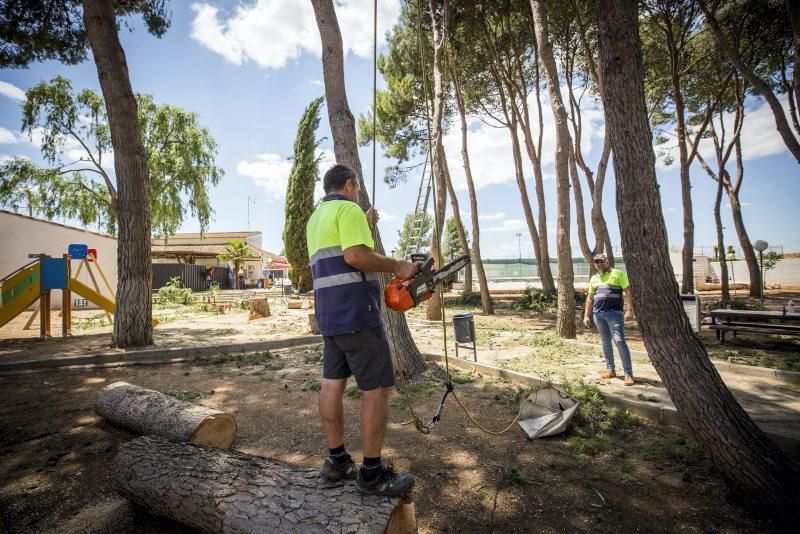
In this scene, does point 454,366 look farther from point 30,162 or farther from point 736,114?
point 30,162

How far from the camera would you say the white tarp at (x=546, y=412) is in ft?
11.0

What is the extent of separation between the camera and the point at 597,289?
5316mm

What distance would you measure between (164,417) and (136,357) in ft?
14.0

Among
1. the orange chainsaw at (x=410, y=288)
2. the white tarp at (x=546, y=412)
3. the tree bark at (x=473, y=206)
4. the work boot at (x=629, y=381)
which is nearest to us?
the orange chainsaw at (x=410, y=288)

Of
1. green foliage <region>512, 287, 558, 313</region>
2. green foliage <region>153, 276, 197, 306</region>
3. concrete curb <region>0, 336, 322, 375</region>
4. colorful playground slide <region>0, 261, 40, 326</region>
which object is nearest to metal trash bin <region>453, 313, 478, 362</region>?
concrete curb <region>0, 336, 322, 375</region>

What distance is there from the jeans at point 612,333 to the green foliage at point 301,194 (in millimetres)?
21192

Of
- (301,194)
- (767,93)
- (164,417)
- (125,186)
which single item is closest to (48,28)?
(125,186)

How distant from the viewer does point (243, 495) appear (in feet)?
6.51

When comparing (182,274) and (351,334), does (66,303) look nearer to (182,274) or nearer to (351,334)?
(351,334)

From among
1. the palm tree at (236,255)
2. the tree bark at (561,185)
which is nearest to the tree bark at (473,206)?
the tree bark at (561,185)

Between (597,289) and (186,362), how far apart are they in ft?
22.6

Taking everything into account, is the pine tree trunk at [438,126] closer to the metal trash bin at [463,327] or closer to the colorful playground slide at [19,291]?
the metal trash bin at [463,327]

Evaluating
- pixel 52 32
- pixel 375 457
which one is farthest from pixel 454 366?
pixel 52 32

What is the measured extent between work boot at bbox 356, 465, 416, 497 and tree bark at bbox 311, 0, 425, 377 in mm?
2941
